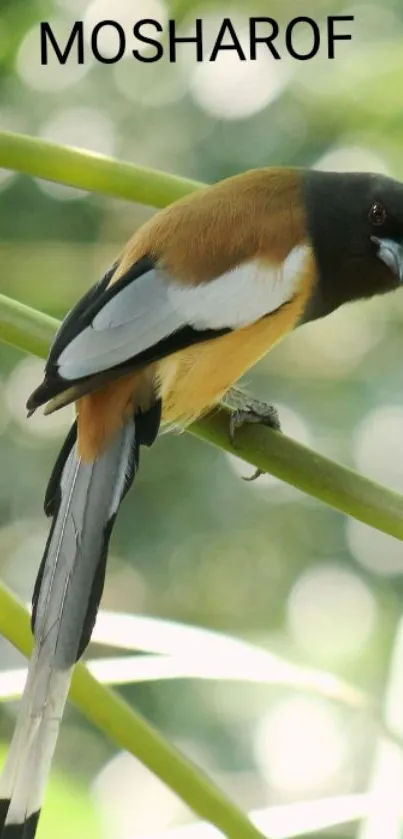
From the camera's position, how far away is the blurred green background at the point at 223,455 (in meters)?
0.98

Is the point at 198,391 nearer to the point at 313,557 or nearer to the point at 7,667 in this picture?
the point at 7,667

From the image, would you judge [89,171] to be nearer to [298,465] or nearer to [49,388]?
[49,388]

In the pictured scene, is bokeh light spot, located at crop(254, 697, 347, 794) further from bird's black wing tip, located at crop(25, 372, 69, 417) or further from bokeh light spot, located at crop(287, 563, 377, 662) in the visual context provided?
bird's black wing tip, located at crop(25, 372, 69, 417)

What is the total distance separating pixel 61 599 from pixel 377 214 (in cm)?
37

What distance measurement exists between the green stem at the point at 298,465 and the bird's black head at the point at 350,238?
19 cm

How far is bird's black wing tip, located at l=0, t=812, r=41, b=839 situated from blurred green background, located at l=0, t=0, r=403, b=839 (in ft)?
1.06

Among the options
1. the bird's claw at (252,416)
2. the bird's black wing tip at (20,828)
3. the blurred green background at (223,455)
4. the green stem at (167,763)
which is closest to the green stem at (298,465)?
the bird's claw at (252,416)

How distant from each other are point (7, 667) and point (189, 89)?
0.57 metres

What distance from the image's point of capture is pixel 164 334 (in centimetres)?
69

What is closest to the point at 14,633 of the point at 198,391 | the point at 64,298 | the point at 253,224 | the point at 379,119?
the point at 198,391

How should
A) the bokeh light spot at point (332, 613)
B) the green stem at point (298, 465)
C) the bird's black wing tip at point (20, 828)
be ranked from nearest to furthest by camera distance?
the green stem at point (298, 465)
the bird's black wing tip at point (20, 828)
the bokeh light spot at point (332, 613)

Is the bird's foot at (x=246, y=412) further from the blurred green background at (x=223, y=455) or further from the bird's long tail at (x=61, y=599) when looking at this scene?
the blurred green background at (x=223, y=455)

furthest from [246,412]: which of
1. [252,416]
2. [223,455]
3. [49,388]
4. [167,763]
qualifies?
[223,455]

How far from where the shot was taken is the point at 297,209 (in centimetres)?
79
